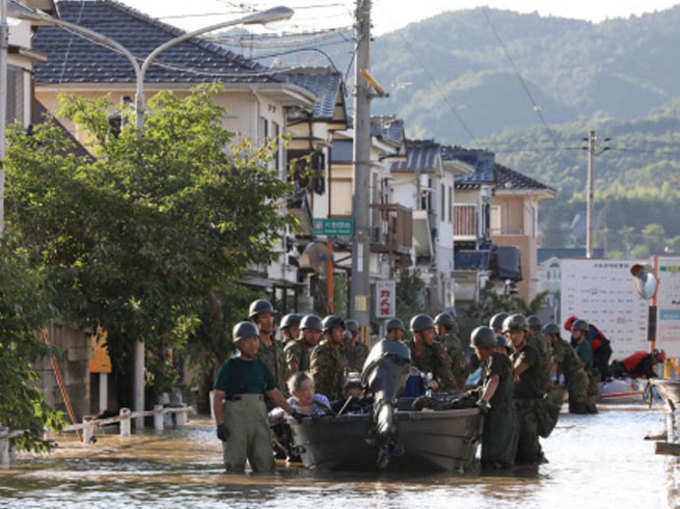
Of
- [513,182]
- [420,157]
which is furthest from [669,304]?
[513,182]

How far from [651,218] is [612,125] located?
939 inches

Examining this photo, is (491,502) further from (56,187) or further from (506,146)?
(506,146)

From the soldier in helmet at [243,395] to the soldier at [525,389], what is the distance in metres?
3.32

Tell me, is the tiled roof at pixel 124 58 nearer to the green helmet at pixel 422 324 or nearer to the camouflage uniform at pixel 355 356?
the camouflage uniform at pixel 355 356

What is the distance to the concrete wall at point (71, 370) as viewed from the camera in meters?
26.2

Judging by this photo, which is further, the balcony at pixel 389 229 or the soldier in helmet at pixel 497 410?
the balcony at pixel 389 229

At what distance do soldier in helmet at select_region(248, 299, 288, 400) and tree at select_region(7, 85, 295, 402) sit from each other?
205 inches

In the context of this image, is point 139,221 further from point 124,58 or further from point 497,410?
point 124,58

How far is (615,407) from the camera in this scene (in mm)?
36156

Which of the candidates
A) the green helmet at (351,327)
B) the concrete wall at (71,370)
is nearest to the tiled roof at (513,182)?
the concrete wall at (71,370)

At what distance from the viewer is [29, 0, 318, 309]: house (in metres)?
38.6

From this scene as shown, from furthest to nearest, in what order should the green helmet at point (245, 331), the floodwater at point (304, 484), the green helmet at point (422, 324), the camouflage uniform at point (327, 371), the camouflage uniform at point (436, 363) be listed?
1. the camouflage uniform at point (436, 363)
2. the green helmet at point (422, 324)
3. the camouflage uniform at point (327, 371)
4. the green helmet at point (245, 331)
5. the floodwater at point (304, 484)

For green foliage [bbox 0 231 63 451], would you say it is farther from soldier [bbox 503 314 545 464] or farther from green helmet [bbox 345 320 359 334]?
green helmet [bbox 345 320 359 334]

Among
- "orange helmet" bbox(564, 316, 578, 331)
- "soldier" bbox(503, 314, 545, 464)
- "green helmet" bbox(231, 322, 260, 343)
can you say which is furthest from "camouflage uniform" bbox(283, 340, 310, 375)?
"orange helmet" bbox(564, 316, 578, 331)
